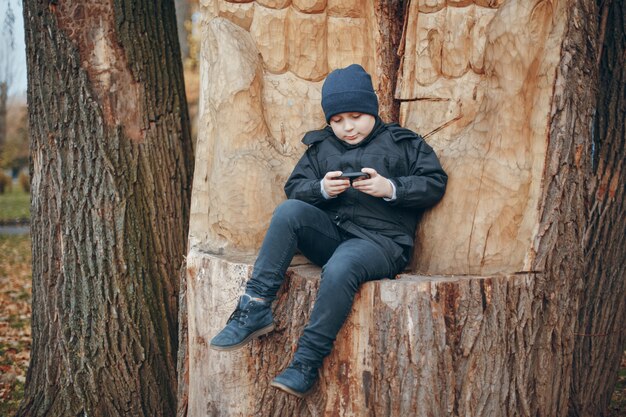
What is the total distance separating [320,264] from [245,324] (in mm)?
548

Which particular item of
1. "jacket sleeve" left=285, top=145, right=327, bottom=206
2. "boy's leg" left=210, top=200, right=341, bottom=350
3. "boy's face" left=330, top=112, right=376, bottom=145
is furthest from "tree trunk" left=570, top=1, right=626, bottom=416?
"boy's leg" left=210, top=200, right=341, bottom=350

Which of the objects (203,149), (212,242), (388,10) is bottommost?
(212,242)

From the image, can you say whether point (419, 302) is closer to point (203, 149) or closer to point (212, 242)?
point (212, 242)

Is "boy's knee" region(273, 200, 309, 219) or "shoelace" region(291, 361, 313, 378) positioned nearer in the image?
"shoelace" region(291, 361, 313, 378)

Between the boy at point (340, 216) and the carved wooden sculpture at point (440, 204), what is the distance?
0.41 ft

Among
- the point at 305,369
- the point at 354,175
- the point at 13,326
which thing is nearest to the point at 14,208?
the point at 13,326

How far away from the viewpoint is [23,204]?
63.1ft

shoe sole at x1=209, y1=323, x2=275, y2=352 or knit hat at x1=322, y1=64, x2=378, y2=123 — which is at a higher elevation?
knit hat at x1=322, y1=64, x2=378, y2=123

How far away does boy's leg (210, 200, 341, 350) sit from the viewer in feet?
9.77

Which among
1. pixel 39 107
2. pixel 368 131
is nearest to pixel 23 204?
pixel 39 107

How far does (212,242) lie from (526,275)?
1.52 metres

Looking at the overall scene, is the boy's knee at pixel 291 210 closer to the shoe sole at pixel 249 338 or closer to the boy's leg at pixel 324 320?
the boy's leg at pixel 324 320

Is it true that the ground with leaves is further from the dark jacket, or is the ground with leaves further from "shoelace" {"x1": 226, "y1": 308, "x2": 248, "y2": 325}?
the dark jacket

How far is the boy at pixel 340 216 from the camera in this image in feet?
9.62
